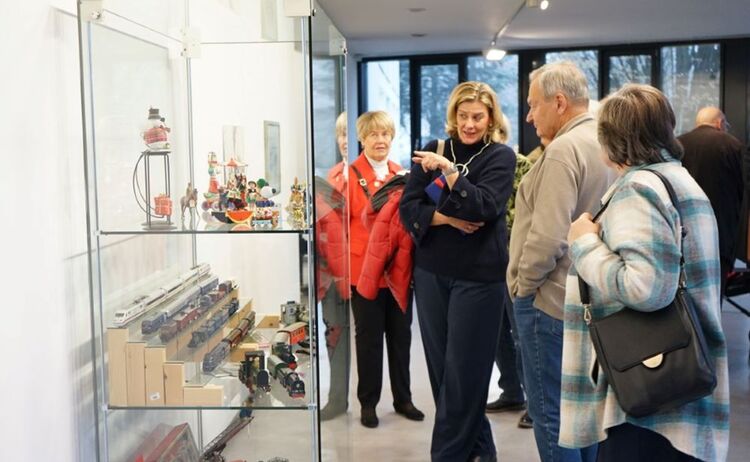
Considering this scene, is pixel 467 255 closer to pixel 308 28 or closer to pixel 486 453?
pixel 486 453

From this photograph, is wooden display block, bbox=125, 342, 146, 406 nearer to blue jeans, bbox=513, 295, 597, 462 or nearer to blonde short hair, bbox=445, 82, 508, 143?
blue jeans, bbox=513, 295, 597, 462

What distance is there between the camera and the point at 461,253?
2.96m

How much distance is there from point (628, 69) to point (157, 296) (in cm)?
984

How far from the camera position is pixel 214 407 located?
7.52ft

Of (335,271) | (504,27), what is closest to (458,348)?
(335,271)

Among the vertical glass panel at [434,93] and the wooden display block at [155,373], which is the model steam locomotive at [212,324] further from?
the vertical glass panel at [434,93]

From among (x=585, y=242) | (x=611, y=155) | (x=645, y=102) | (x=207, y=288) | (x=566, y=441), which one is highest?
(x=645, y=102)

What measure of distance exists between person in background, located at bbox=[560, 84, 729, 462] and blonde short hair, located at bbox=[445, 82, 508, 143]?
1107mm

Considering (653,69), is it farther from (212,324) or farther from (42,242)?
(42,242)

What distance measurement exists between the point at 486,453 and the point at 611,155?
5.49ft

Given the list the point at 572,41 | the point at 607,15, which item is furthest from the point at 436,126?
the point at 607,15

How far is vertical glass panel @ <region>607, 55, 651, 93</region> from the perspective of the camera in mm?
11000

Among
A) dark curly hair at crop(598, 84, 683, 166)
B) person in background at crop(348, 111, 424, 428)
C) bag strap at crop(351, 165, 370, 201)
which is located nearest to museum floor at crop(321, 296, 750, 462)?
person in background at crop(348, 111, 424, 428)

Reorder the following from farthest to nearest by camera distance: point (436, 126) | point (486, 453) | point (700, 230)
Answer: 1. point (436, 126)
2. point (486, 453)
3. point (700, 230)
